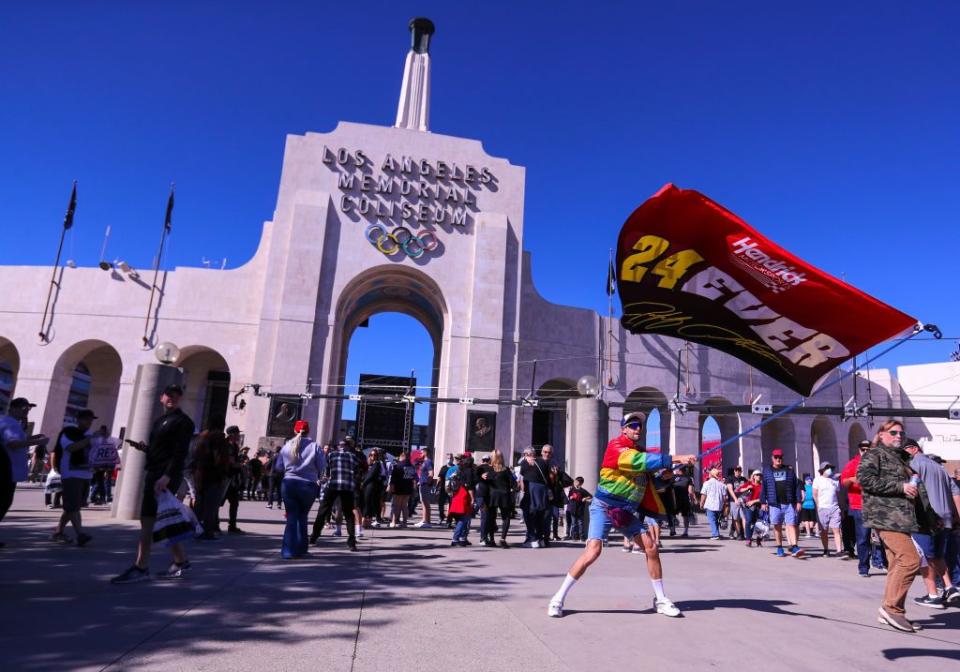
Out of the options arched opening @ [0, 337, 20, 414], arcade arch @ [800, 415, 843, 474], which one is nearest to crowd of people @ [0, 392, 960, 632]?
arched opening @ [0, 337, 20, 414]

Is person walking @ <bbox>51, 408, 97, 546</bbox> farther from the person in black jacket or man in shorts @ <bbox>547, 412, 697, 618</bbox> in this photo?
man in shorts @ <bbox>547, 412, 697, 618</bbox>

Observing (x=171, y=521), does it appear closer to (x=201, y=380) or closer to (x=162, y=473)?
(x=162, y=473)

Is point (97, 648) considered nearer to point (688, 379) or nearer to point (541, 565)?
point (541, 565)

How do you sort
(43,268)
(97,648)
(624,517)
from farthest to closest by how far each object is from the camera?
(43,268), (624,517), (97,648)

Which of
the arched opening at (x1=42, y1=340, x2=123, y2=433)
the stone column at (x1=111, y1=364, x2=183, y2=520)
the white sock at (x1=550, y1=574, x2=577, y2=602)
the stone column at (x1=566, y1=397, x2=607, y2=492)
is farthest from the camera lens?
the arched opening at (x1=42, y1=340, x2=123, y2=433)

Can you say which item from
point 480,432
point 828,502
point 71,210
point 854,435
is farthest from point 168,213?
point 854,435

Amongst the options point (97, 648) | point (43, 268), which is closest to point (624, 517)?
point (97, 648)

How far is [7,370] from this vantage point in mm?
43906

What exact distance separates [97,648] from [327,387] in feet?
72.9

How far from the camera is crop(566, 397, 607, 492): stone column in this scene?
13.6 m

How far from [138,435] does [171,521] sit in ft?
21.8

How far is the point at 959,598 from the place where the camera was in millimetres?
6754

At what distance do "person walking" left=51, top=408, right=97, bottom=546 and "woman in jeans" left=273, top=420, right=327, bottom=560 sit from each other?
99.1 inches

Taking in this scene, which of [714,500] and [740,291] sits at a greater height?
[740,291]
